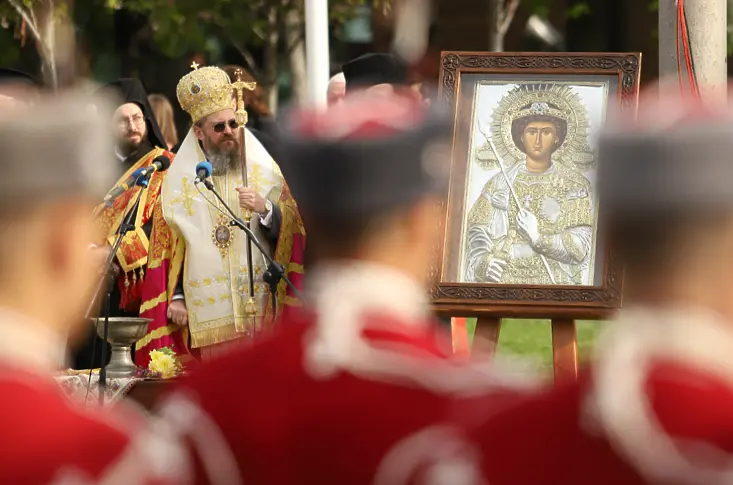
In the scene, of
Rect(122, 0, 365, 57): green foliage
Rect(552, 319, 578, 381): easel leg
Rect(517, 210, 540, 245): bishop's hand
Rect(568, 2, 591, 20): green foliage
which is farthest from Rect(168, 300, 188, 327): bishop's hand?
Rect(568, 2, 591, 20): green foliage

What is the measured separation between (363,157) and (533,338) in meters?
8.02

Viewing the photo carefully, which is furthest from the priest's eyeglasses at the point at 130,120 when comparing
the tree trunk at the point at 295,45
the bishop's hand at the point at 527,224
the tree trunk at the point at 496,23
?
the tree trunk at the point at 496,23

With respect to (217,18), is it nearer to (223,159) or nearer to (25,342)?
(223,159)

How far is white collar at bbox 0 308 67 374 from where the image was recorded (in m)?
2.12

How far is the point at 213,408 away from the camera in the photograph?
222 centimetres

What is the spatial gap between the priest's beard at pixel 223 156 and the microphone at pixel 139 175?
202 millimetres

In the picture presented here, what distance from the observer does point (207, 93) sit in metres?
6.84

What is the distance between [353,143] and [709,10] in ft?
12.2

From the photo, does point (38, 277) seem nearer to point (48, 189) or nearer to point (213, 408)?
point (48, 189)

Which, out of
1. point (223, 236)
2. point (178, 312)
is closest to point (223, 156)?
point (223, 236)

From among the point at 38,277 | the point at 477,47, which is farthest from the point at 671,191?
the point at 477,47

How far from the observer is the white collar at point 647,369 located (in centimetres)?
180

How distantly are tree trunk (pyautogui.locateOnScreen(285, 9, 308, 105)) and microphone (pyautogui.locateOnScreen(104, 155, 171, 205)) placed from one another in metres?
9.90

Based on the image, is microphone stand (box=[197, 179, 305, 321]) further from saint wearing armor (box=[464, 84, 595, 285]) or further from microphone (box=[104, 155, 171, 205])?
saint wearing armor (box=[464, 84, 595, 285])
